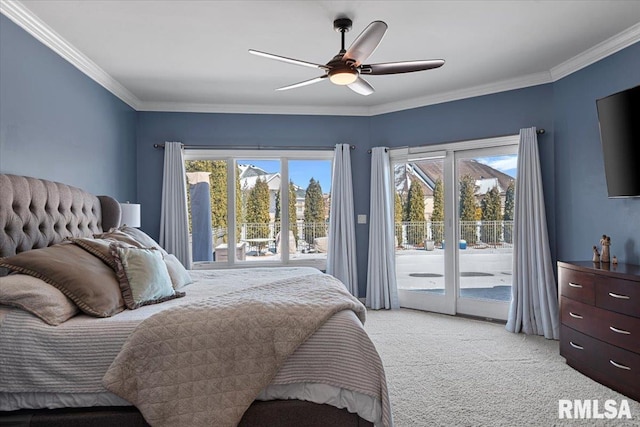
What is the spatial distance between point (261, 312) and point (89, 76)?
3.05 metres

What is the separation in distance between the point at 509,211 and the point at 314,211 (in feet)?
7.67

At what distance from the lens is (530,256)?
367 cm

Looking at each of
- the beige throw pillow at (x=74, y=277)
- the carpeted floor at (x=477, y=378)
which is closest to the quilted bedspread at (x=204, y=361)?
the beige throw pillow at (x=74, y=277)

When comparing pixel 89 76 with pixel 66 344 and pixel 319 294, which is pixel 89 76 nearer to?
pixel 66 344

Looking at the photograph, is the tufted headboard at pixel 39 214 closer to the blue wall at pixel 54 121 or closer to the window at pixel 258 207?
the blue wall at pixel 54 121

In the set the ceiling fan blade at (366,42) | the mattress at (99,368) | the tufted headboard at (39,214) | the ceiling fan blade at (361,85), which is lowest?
the mattress at (99,368)

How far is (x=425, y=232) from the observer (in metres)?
4.59

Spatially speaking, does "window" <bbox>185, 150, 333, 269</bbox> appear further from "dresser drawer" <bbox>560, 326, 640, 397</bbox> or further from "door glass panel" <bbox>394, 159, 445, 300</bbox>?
"dresser drawer" <bbox>560, 326, 640, 397</bbox>

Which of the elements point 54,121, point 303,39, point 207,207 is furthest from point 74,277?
point 207,207

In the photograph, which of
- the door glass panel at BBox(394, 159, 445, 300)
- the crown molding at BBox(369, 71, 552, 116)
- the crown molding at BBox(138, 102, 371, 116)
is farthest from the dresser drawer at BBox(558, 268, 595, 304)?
the crown molding at BBox(138, 102, 371, 116)

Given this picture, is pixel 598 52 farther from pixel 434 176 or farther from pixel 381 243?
pixel 381 243

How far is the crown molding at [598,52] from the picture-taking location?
112 inches

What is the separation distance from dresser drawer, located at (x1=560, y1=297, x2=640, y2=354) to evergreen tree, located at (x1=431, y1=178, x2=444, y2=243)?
5.33 ft

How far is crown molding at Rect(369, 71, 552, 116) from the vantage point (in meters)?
3.78
